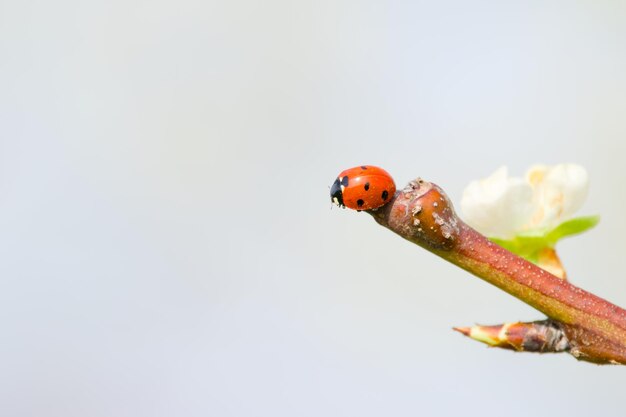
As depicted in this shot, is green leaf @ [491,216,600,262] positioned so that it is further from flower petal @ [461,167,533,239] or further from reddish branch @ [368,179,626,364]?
reddish branch @ [368,179,626,364]

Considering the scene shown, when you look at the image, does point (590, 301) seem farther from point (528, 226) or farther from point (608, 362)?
point (528, 226)

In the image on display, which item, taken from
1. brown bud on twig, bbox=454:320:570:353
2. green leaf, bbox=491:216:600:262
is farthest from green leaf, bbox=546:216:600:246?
brown bud on twig, bbox=454:320:570:353

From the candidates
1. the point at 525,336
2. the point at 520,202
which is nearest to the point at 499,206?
the point at 520,202

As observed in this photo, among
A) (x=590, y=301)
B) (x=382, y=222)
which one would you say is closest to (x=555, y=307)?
(x=590, y=301)

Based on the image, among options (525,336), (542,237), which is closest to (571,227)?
(542,237)

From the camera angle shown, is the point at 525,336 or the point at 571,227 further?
the point at 571,227

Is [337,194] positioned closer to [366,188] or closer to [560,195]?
[366,188]

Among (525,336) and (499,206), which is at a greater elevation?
(499,206)

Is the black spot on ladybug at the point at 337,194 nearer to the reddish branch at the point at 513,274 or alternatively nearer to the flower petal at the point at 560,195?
the reddish branch at the point at 513,274
